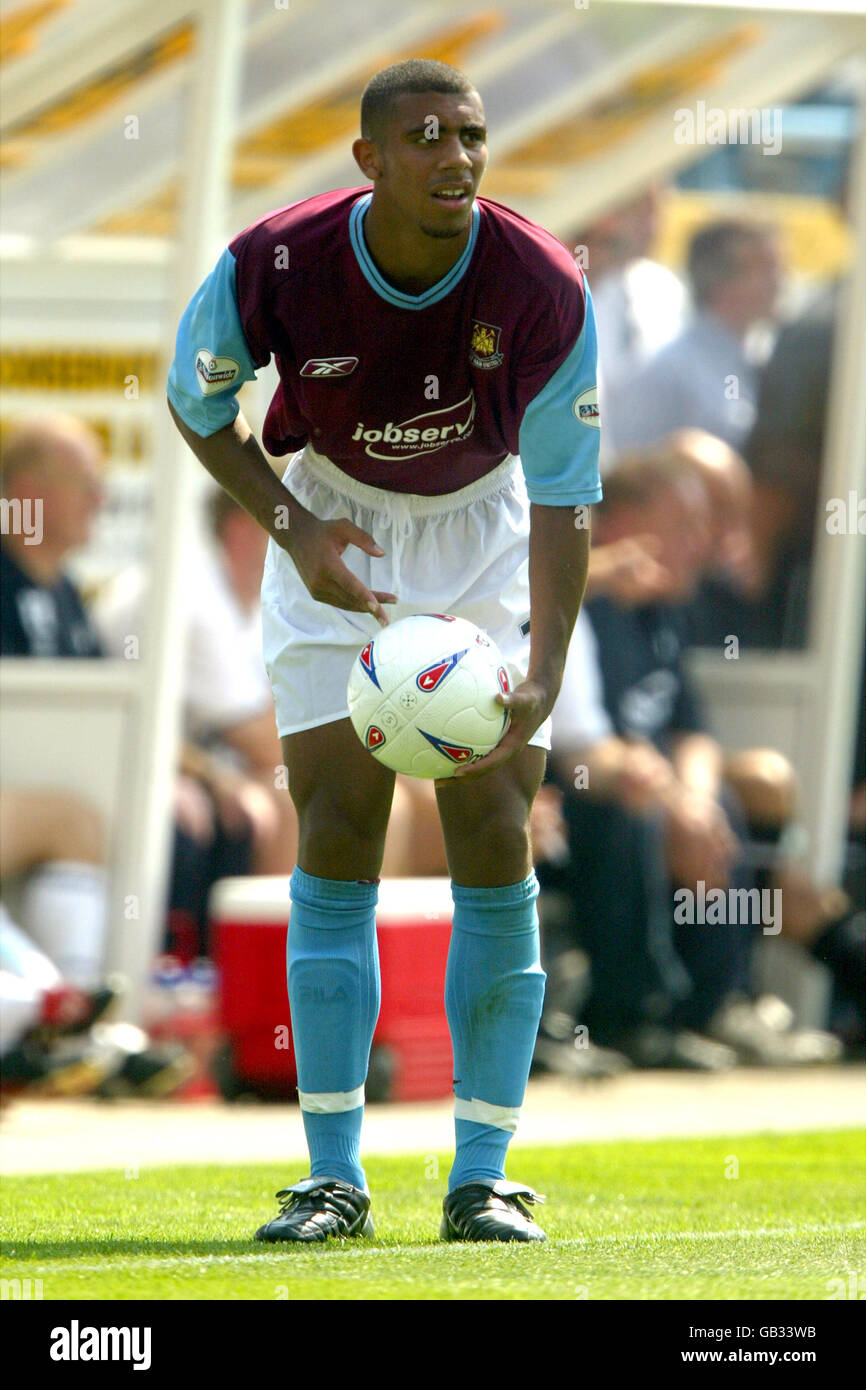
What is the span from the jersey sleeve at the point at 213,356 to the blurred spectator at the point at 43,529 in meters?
3.42

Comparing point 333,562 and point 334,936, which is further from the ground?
point 333,562

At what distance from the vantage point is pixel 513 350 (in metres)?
4.19

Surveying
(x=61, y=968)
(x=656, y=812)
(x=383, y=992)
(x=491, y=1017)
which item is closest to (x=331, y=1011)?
(x=491, y=1017)

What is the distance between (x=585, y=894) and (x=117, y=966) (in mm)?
1741

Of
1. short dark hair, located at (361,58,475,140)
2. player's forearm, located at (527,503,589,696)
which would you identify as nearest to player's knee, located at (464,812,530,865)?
player's forearm, located at (527,503,589,696)

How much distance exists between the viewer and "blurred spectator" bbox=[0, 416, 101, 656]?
300 inches

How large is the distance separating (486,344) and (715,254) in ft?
19.7

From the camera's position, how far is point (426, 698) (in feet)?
13.0

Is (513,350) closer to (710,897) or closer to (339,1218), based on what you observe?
(339,1218)

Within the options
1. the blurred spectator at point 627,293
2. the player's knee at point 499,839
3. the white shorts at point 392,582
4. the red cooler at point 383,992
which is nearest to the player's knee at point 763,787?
the blurred spectator at point 627,293

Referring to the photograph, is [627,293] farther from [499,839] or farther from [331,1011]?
[331,1011]

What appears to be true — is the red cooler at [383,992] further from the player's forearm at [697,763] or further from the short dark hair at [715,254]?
the short dark hair at [715,254]

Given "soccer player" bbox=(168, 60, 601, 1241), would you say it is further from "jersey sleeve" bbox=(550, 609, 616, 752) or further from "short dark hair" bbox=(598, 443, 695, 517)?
"short dark hair" bbox=(598, 443, 695, 517)
